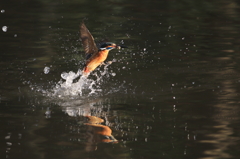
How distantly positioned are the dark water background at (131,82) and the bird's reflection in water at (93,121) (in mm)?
22

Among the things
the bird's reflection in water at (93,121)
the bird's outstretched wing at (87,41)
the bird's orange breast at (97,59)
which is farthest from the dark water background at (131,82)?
the bird's outstretched wing at (87,41)

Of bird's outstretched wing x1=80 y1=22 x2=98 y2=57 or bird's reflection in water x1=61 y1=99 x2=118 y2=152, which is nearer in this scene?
bird's reflection in water x1=61 y1=99 x2=118 y2=152

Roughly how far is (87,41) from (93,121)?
174 cm

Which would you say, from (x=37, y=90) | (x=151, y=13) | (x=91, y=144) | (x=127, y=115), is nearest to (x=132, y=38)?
(x=151, y=13)

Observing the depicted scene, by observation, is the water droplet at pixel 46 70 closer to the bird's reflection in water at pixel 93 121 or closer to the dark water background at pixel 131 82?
the dark water background at pixel 131 82

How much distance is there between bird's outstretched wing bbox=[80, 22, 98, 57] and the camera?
703 centimetres

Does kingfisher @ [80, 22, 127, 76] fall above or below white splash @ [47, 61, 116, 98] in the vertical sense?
above

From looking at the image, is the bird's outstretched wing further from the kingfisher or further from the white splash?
the white splash

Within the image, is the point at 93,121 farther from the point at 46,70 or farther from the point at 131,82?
the point at 46,70

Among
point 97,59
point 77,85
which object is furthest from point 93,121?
point 97,59

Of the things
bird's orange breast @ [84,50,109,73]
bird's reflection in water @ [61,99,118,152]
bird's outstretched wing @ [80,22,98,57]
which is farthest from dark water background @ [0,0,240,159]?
bird's outstretched wing @ [80,22,98,57]

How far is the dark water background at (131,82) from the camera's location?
503 centimetres

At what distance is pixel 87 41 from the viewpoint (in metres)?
7.20

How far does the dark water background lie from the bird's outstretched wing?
18.6 inches
